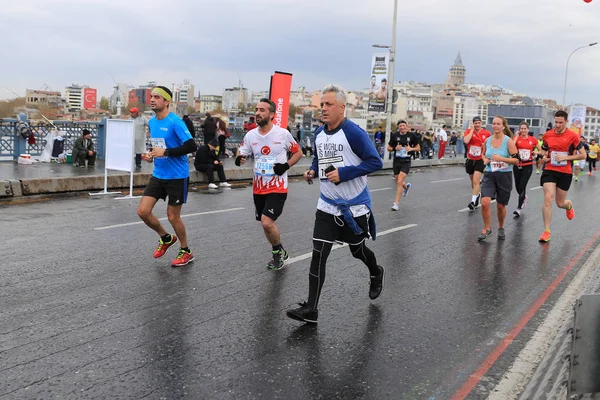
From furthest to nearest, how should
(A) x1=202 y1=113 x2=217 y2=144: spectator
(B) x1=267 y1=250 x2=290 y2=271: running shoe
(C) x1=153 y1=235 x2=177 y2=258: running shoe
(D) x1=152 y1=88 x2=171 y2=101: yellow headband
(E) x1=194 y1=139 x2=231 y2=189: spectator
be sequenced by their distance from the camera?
(A) x1=202 y1=113 x2=217 y2=144: spectator
(E) x1=194 y1=139 x2=231 y2=189: spectator
(C) x1=153 y1=235 x2=177 y2=258: running shoe
(B) x1=267 y1=250 x2=290 y2=271: running shoe
(D) x1=152 y1=88 x2=171 y2=101: yellow headband

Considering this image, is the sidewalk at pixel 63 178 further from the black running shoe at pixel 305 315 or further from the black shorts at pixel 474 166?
the black running shoe at pixel 305 315

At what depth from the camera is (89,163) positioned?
18.6m

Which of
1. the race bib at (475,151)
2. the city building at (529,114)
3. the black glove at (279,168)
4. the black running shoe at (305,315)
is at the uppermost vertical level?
the city building at (529,114)

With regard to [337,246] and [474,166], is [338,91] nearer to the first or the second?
[337,246]

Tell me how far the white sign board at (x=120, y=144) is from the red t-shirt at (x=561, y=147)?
27.1ft

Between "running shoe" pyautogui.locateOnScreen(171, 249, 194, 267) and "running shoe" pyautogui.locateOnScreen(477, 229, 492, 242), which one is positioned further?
"running shoe" pyautogui.locateOnScreen(477, 229, 492, 242)

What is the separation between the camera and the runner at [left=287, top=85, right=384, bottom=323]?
501cm

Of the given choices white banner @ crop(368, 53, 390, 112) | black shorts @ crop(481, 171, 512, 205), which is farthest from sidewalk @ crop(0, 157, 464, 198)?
white banner @ crop(368, 53, 390, 112)

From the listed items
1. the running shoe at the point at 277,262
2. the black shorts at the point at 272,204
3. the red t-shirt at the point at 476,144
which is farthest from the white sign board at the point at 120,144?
the red t-shirt at the point at 476,144

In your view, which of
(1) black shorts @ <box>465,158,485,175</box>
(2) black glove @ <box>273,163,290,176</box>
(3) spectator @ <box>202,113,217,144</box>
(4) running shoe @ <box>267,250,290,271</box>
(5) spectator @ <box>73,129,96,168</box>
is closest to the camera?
(2) black glove @ <box>273,163,290,176</box>

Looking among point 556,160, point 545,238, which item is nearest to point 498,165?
point 556,160

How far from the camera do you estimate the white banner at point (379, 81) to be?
30422 mm

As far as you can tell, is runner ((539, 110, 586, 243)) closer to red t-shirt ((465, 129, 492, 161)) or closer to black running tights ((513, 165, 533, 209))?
black running tights ((513, 165, 533, 209))

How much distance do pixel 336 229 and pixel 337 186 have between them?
0.36m
